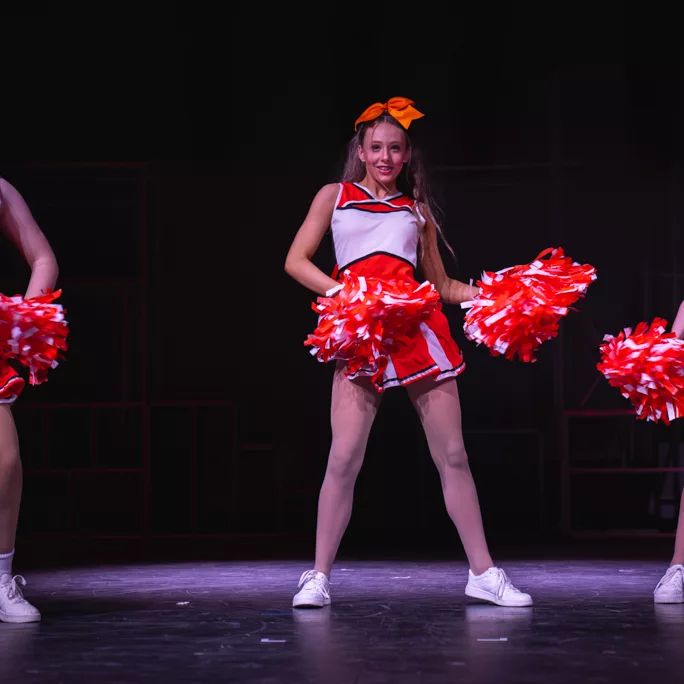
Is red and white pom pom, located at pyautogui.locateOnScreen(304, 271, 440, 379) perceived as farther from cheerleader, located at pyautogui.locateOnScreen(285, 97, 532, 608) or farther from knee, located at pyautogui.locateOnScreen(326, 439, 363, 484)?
knee, located at pyautogui.locateOnScreen(326, 439, 363, 484)

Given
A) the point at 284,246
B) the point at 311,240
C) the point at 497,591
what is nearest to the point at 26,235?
the point at 311,240

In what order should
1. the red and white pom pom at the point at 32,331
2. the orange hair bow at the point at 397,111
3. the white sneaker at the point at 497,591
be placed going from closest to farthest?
the red and white pom pom at the point at 32,331
the white sneaker at the point at 497,591
the orange hair bow at the point at 397,111

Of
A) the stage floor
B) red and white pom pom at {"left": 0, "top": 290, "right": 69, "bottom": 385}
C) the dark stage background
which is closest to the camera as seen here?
the stage floor

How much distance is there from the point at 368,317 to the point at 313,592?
2.55 ft

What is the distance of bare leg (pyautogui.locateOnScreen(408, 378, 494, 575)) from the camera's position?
10.7 feet

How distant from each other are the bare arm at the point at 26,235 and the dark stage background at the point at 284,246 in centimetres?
234

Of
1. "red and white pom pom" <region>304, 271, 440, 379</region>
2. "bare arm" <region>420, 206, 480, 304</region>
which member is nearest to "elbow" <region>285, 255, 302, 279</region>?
"red and white pom pom" <region>304, 271, 440, 379</region>

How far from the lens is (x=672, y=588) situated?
3258mm

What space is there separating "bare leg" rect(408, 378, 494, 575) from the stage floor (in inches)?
6.8

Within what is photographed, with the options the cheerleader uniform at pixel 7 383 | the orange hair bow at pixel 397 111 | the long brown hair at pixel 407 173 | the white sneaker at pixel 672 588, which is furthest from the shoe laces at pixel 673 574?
the cheerleader uniform at pixel 7 383

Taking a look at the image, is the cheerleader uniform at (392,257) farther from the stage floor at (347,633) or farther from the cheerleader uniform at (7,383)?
the cheerleader uniform at (7,383)

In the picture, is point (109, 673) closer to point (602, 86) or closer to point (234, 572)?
point (234, 572)

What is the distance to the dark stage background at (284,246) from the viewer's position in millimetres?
6129

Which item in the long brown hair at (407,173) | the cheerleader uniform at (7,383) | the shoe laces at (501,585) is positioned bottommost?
the shoe laces at (501,585)
